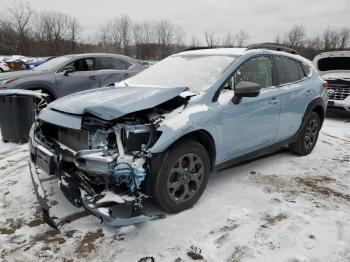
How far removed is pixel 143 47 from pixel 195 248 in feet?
167

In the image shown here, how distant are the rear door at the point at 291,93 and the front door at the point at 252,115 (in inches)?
7.2

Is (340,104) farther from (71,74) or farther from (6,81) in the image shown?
(6,81)

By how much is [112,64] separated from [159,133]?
6310 mm

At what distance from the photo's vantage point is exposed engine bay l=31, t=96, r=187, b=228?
9.45 ft

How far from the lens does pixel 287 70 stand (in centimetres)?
490

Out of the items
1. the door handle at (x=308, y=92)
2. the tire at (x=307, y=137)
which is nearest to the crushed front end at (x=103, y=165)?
the door handle at (x=308, y=92)

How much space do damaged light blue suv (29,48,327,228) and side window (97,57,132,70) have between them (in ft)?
14.4

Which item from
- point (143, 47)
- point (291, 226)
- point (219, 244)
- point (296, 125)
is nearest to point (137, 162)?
point (219, 244)

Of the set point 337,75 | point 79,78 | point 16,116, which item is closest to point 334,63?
point 337,75

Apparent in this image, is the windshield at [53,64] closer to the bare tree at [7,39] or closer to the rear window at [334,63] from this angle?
the rear window at [334,63]

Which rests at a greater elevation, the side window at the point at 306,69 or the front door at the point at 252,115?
the side window at the point at 306,69

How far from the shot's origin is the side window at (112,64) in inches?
345

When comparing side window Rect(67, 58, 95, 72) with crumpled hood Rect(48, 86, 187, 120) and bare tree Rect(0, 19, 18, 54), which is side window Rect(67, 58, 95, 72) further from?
bare tree Rect(0, 19, 18, 54)

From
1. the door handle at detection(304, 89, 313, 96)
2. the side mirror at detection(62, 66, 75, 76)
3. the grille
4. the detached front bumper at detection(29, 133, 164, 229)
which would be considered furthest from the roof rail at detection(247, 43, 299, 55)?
the side mirror at detection(62, 66, 75, 76)
